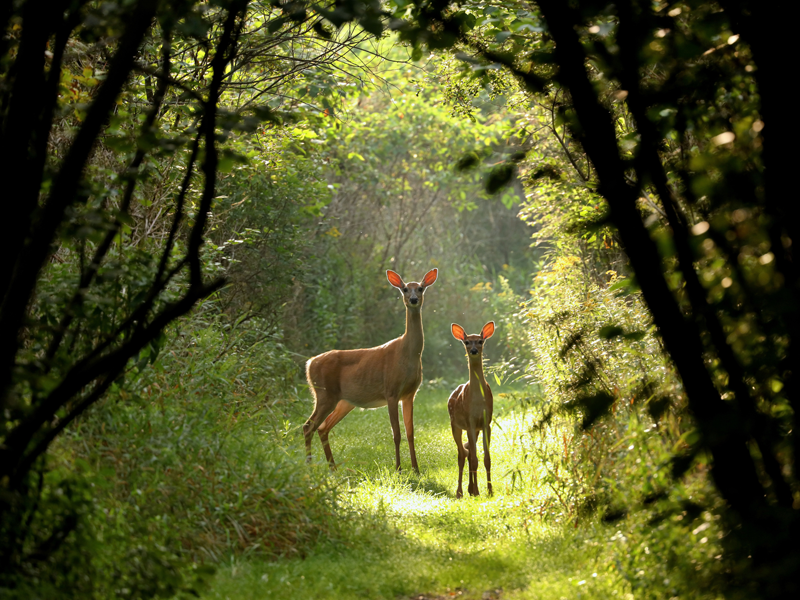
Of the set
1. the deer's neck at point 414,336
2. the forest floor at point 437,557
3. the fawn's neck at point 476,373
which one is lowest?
the forest floor at point 437,557

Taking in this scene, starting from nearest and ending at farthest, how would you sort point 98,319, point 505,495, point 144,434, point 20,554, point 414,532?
point 20,554 → point 98,319 → point 144,434 → point 414,532 → point 505,495

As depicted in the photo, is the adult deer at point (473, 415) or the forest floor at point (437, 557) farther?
the adult deer at point (473, 415)

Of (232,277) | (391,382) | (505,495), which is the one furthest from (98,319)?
(232,277)

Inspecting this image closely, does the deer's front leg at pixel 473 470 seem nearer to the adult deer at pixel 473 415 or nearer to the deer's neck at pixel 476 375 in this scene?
the adult deer at pixel 473 415

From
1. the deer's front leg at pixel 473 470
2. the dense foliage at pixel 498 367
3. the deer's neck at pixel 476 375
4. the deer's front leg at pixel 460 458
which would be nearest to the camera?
the dense foliage at pixel 498 367

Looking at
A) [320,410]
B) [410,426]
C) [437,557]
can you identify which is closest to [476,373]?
[410,426]

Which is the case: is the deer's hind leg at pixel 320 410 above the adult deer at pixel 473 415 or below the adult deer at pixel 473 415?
above

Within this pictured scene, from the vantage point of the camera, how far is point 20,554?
3.33 metres

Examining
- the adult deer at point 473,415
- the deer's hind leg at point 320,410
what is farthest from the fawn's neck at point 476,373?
the deer's hind leg at point 320,410

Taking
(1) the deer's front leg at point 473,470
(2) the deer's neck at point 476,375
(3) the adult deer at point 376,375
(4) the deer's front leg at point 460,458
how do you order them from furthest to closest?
(3) the adult deer at point 376,375 < (2) the deer's neck at point 476,375 < (4) the deer's front leg at point 460,458 < (1) the deer's front leg at point 473,470

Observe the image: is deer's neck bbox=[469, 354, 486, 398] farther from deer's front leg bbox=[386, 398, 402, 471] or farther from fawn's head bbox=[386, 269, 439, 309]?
fawn's head bbox=[386, 269, 439, 309]

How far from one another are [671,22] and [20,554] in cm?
315

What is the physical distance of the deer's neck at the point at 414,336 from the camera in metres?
9.64

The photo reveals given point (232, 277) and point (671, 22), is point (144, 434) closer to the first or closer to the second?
point (671, 22)
